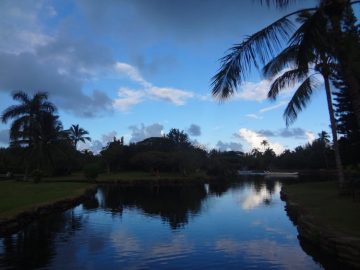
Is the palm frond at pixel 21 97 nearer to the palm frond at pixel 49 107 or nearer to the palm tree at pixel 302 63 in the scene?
the palm frond at pixel 49 107

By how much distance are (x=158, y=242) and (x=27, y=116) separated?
38532 mm

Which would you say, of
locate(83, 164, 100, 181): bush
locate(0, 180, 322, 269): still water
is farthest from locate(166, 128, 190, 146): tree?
locate(0, 180, 322, 269): still water

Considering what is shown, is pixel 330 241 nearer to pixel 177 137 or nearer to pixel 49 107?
pixel 49 107

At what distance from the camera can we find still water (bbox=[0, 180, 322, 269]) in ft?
48.6

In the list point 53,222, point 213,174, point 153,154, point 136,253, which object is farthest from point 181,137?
point 136,253

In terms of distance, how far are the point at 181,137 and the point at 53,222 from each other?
305 ft

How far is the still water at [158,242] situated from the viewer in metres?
14.8

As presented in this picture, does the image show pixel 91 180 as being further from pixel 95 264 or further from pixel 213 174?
pixel 95 264

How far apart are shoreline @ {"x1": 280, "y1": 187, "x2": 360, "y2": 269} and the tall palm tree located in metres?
40.6

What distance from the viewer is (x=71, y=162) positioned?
70500mm

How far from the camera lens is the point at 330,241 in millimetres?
14766

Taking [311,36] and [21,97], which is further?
[21,97]

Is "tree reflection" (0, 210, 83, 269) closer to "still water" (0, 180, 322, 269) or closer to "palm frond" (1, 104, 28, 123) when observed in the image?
"still water" (0, 180, 322, 269)

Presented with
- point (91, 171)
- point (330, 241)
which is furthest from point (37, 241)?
point (91, 171)
